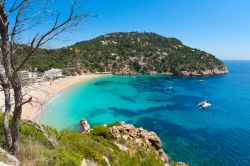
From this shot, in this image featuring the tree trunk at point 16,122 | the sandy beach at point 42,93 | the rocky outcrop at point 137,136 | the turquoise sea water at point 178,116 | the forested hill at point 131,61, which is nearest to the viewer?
the tree trunk at point 16,122

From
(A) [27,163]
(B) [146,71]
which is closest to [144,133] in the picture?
(A) [27,163]

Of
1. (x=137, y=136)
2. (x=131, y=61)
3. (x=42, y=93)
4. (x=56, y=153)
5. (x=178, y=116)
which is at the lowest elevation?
(x=178, y=116)

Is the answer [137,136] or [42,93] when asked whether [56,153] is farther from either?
[42,93]

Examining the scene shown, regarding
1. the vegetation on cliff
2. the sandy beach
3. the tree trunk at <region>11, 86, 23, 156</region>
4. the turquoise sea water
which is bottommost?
the turquoise sea water

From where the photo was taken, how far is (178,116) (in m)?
47.8

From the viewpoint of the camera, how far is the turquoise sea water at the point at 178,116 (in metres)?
30.1

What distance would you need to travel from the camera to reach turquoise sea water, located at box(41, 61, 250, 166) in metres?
30.1

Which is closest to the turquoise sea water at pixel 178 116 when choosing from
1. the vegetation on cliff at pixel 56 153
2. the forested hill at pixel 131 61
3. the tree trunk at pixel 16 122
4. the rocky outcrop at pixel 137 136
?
the rocky outcrop at pixel 137 136

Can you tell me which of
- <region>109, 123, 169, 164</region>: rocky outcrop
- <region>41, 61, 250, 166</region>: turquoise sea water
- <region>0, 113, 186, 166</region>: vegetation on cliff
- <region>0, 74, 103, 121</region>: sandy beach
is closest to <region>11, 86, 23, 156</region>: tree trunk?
<region>0, 113, 186, 166</region>: vegetation on cliff

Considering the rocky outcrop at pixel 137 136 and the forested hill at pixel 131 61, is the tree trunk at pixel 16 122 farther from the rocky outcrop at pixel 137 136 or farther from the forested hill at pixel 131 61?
the forested hill at pixel 131 61

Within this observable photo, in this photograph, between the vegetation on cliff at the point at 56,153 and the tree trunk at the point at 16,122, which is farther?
the vegetation on cliff at the point at 56,153

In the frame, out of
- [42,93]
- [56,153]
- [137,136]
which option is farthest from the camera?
[42,93]

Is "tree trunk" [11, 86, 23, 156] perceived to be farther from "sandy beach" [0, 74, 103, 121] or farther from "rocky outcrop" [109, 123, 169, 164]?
"sandy beach" [0, 74, 103, 121]

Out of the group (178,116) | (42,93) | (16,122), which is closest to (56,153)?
(16,122)
